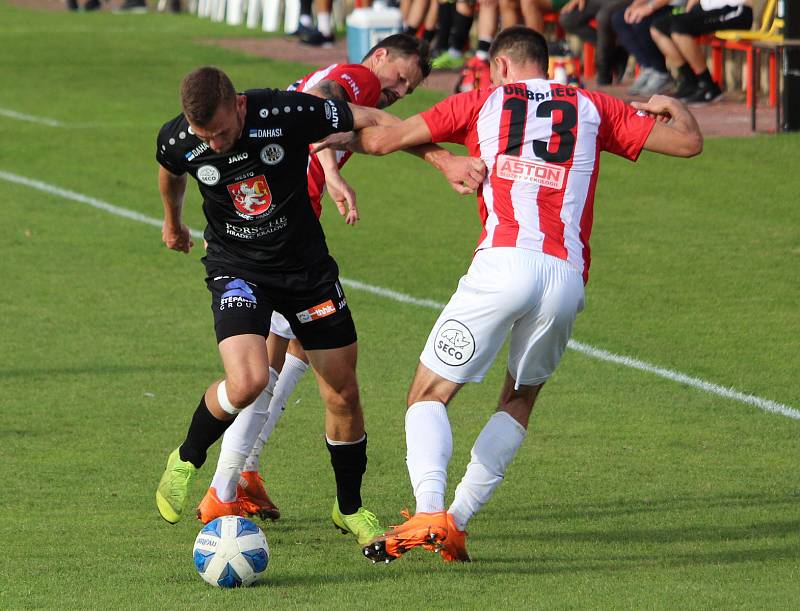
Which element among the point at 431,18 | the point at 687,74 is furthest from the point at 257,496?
the point at 431,18

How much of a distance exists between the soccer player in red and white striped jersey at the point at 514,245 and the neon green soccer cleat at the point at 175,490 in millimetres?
871

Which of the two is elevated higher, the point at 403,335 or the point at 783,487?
the point at 783,487

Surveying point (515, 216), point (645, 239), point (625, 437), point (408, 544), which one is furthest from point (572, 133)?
point (645, 239)

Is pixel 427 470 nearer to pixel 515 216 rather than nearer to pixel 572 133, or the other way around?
pixel 515 216

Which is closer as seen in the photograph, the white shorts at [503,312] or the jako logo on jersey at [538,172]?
the white shorts at [503,312]

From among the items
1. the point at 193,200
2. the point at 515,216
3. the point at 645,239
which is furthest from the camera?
the point at 193,200

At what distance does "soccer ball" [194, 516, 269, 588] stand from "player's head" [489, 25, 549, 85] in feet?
6.94

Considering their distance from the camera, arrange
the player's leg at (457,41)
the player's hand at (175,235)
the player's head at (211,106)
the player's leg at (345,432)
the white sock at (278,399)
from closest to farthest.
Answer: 1. the player's head at (211,106)
2. the player's leg at (345,432)
3. the player's hand at (175,235)
4. the white sock at (278,399)
5. the player's leg at (457,41)

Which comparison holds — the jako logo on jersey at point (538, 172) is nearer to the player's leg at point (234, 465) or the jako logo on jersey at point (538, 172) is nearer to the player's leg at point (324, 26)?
the player's leg at point (234, 465)

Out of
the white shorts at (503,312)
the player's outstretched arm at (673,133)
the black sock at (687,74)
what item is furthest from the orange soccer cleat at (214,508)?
the black sock at (687,74)

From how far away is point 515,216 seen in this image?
5.74 metres

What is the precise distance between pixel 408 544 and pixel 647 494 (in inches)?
69.4

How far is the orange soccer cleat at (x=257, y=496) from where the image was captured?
255 inches

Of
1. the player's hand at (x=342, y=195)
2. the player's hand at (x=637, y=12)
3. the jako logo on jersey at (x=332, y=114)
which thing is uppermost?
the jako logo on jersey at (x=332, y=114)
